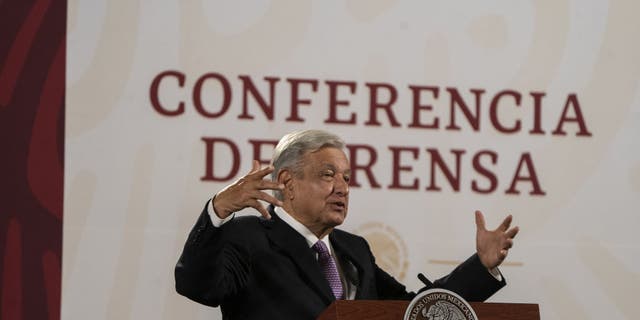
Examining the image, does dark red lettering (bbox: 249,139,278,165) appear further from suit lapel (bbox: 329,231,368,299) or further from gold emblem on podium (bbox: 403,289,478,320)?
gold emblem on podium (bbox: 403,289,478,320)

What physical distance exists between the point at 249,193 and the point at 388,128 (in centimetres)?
179

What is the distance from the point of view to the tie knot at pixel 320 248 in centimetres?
344

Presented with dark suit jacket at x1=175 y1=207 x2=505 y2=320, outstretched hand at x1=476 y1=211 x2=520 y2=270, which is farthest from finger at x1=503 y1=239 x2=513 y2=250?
dark suit jacket at x1=175 y1=207 x2=505 y2=320

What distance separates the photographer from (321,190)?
11.3 feet

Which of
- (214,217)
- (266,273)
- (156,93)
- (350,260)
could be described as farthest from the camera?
(156,93)

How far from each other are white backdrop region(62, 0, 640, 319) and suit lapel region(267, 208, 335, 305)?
994 mm

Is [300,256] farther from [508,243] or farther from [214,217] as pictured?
[508,243]

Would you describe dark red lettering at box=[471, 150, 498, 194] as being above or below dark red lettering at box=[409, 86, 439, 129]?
below

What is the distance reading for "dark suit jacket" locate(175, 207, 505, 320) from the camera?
9.91 feet

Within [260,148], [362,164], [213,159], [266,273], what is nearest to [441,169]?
[362,164]

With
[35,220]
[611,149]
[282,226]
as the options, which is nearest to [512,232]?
[282,226]

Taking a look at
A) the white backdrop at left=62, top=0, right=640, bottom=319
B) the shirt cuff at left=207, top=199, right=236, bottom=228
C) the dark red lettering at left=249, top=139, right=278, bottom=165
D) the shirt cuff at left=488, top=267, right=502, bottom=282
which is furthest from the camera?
the dark red lettering at left=249, top=139, right=278, bottom=165

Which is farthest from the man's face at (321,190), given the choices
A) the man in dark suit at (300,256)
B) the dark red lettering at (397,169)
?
the dark red lettering at (397,169)

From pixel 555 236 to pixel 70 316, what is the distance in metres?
1.91
